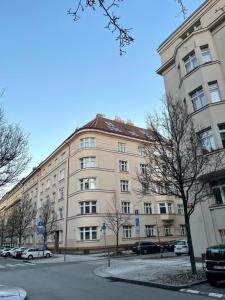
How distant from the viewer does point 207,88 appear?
1889 centimetres

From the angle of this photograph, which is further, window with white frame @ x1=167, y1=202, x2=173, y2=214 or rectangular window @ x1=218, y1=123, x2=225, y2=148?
window with white frame @ x1=167, y1=202, x2=173, y2=214

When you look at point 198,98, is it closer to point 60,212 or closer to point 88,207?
point 88,207

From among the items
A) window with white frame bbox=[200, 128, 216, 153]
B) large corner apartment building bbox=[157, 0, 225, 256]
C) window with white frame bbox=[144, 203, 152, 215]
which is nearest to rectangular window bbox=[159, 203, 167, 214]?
window with white frame bbox=[144, 203, 152, 215]

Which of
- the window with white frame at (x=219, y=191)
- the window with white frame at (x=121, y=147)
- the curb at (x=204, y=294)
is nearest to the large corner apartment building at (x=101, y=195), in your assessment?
the window with white frame at (x=121, y=147)

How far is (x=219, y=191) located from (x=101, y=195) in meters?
22.6

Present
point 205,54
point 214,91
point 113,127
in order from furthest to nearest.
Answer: point 113,127 < point 205,54 < point 214,91

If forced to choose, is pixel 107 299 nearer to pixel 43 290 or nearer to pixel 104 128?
pixel 43 290

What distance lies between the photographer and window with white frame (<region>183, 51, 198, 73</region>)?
20419 millimetres

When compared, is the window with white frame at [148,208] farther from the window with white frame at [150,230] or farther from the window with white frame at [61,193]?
the window with white frame at [61,193]

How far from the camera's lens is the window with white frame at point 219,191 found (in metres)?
17.7

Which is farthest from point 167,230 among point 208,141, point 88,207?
point 208,141

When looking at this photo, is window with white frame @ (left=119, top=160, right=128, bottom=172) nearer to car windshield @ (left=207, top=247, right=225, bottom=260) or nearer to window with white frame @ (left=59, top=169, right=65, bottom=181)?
window with white frame @ (left=59, top=169, right=65, bottom=181)

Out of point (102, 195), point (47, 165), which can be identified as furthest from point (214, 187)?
point (47, 165)

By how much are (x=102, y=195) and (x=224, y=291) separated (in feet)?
96.0
